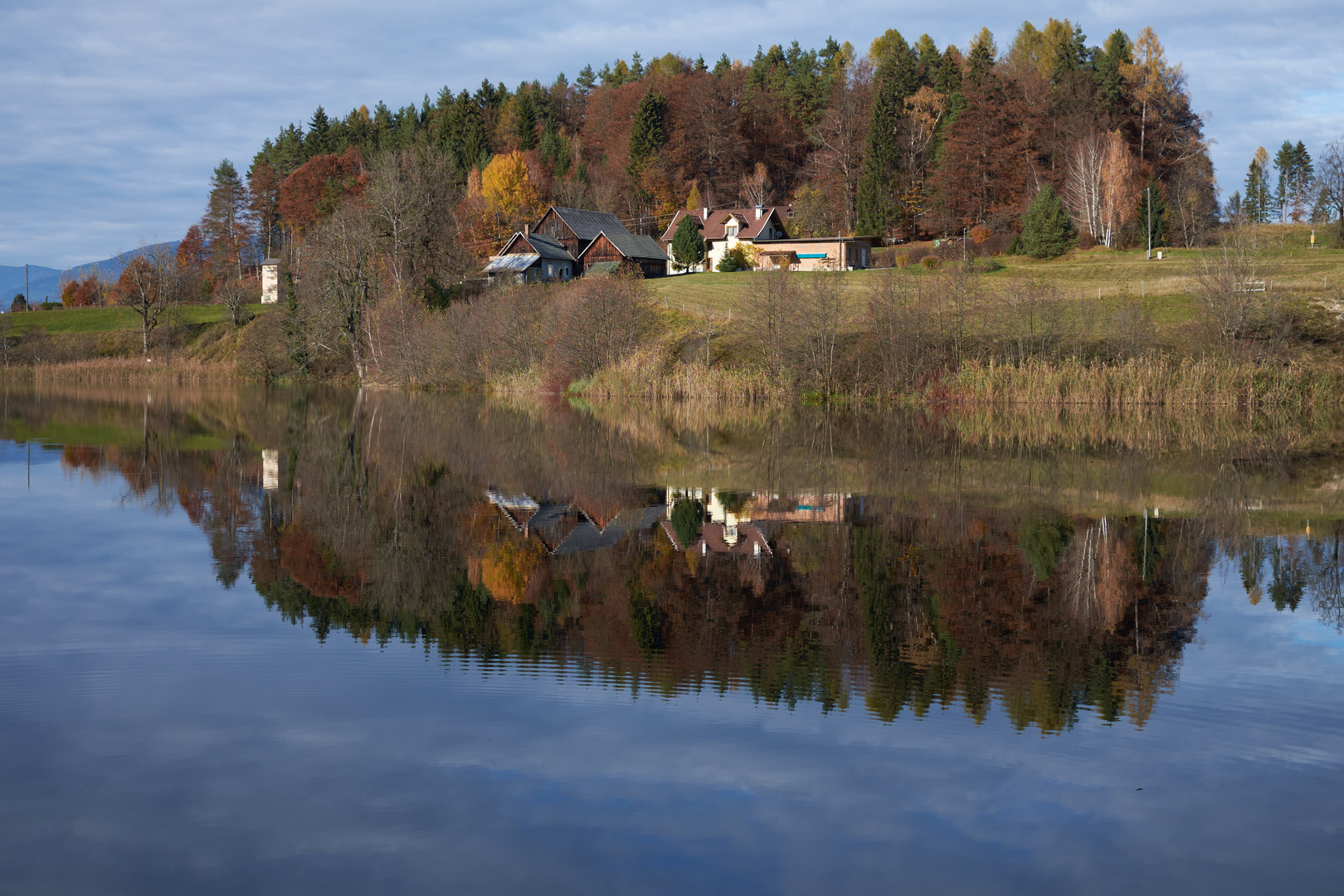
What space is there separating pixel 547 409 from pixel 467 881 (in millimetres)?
30336

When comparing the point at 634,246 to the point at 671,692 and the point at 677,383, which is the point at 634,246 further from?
the point at 671,692

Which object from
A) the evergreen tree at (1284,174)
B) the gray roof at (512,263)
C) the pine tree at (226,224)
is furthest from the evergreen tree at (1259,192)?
the pine tree at (226,224)

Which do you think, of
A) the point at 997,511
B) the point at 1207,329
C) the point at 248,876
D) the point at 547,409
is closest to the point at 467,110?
the point at 547,409

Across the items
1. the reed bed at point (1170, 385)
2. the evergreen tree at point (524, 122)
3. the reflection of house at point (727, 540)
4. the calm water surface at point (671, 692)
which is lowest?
the calm water surface at point (671, 692)

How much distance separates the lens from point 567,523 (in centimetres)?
1319

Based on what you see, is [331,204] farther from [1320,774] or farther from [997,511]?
[1320,774]

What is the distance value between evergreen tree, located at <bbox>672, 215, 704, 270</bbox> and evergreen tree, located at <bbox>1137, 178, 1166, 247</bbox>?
28329mm

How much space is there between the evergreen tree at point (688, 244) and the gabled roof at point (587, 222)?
592 cm

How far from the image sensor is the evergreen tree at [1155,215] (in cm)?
6294

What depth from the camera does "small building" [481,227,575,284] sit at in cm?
6831

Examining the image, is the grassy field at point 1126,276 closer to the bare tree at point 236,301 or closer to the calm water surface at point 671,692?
the bare tree at point 236,301

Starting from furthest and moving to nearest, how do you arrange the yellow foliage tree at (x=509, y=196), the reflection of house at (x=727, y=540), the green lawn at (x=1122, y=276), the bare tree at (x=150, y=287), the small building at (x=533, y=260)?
the yellow foliage tree at (x=509, y=196)
the small building at (x=533, y=260)
the bare tree at (x=150, y=287)
the green lawn at (x=1122, y=276)
the reflection of house at (x=727, y=540)

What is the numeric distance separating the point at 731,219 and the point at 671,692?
7219 cm

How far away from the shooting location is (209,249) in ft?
332
